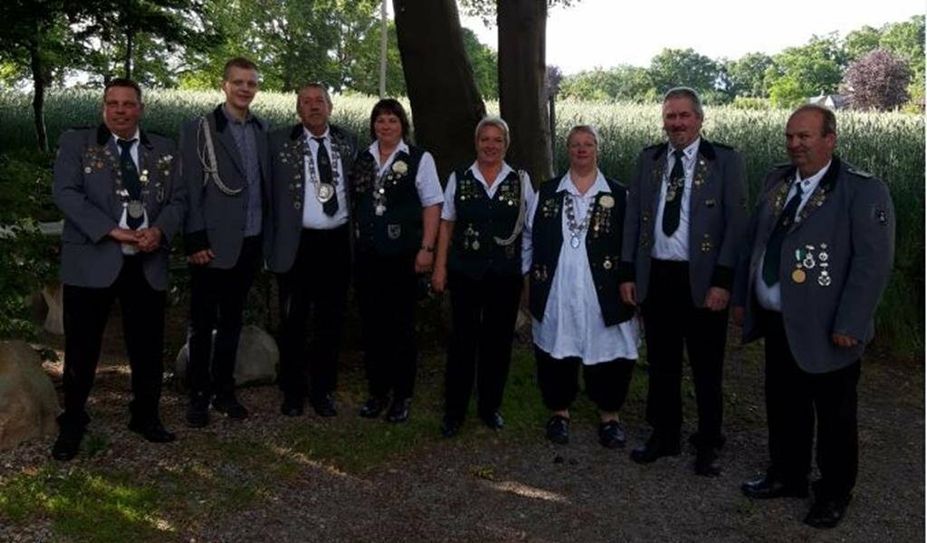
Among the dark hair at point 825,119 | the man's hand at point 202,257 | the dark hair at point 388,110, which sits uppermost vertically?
the dark hair at point 388,110

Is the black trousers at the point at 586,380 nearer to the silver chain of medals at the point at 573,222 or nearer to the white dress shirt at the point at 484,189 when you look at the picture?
the silver chain of medals at the point at 573,222

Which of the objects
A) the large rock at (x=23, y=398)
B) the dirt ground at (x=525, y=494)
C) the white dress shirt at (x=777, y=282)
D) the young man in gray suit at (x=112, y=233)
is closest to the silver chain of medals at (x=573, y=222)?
the white dress shirt at (x=777, y=282)

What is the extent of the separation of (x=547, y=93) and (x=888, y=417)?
341cm

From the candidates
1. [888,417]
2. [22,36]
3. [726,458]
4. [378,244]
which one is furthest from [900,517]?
[22,36]

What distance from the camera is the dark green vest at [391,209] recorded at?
4.66 meters

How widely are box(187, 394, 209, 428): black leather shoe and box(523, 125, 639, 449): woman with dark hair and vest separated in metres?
1.80

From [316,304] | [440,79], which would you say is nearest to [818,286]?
[316,304]

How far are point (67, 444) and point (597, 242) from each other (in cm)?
275

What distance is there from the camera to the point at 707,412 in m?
4.50

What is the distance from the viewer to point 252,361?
5.43m

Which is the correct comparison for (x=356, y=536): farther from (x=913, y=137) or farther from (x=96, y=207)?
(x=913, y=137)

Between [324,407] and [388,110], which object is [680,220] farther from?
[324,407]

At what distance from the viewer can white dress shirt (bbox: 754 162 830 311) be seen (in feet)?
12.6

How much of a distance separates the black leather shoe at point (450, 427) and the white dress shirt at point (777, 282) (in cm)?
174
